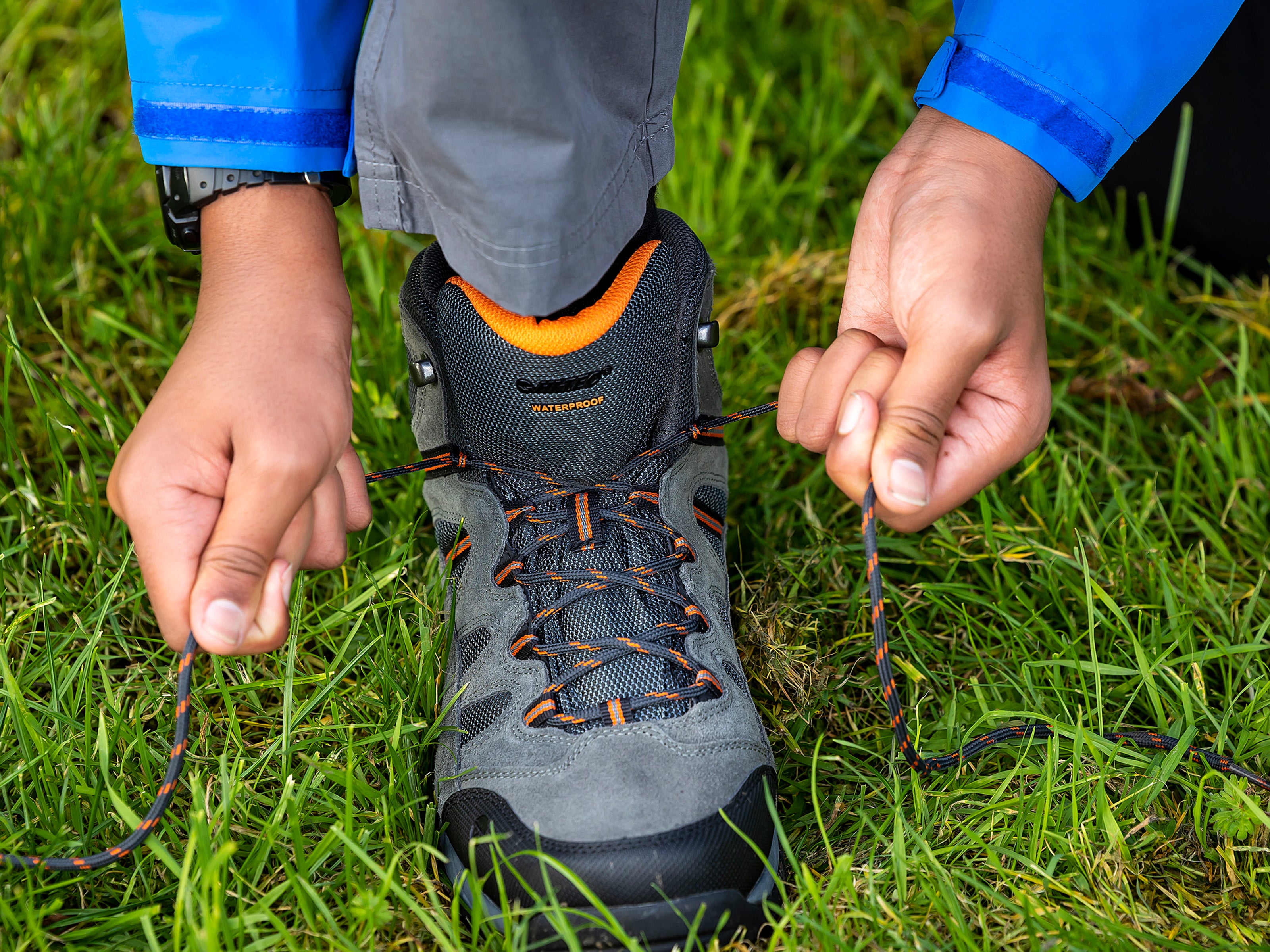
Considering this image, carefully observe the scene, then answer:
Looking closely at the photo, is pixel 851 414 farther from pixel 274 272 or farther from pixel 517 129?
pixel 274 272

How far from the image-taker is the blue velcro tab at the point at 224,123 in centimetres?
111

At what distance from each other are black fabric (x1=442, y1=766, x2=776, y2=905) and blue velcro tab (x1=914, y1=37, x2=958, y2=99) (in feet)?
2.90

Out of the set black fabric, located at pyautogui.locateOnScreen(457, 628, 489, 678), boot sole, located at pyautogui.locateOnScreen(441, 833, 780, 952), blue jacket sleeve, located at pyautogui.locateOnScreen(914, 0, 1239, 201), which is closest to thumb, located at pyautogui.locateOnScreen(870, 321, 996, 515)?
blue jacket sleeve, located at pyautogui.locateOnScreen(914, 0, 1239, 201)

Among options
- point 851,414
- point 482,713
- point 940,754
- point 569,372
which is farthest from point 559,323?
point 940,754

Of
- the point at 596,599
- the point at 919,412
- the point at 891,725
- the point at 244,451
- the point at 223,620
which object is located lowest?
the point at 891,725

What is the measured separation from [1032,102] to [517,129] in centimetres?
62

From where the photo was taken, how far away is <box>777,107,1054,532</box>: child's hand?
103 centimetres

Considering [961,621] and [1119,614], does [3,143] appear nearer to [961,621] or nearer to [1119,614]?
[961,621]

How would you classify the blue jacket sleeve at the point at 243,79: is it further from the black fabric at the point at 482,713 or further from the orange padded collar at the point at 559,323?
the black fabric at the point at 482,713

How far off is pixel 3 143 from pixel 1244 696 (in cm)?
271

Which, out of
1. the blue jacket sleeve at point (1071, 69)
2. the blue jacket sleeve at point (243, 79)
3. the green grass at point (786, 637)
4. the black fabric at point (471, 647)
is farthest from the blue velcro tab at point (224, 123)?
the blue jacket sleeve at point (1071, 69)

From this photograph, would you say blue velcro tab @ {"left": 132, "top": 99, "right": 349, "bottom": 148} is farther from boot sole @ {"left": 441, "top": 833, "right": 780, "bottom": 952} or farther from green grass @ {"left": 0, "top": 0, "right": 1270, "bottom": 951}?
boot sole @ {"left": 441, "top": 833, "right": 780, "bottom": 952}

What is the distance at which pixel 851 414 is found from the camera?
1.04m

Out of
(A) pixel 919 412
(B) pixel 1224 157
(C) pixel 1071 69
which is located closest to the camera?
(A) pixel 919 412
